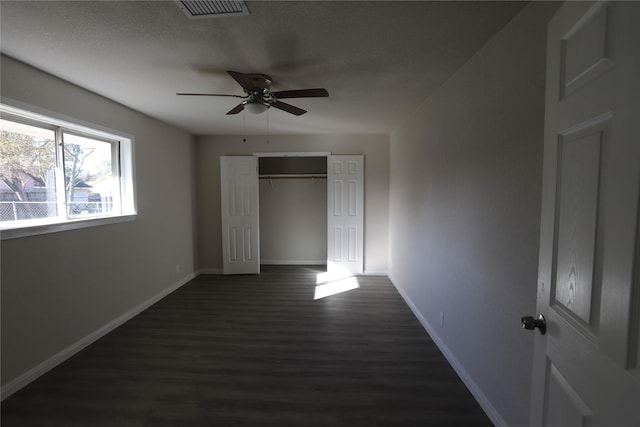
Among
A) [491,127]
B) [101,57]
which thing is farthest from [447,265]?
[101,57]

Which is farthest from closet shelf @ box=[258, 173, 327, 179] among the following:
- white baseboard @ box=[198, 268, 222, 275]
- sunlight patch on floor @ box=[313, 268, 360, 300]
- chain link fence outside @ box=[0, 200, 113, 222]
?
chain link fence outside @ box=[0, 200, 113, 222]

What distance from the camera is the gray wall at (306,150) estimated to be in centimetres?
516

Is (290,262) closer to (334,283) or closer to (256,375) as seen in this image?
(334,283)

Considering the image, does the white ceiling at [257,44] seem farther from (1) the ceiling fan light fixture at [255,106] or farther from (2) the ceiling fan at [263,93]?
(1) the ceiling fan light fixture at [255,106]

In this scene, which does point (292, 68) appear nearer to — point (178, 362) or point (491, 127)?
point (491, 127)

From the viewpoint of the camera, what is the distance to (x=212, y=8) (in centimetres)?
160

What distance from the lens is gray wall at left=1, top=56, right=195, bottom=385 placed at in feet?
7.20

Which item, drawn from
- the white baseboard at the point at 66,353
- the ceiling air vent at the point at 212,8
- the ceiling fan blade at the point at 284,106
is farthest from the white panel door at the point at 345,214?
the ceiling air vent at the point at 212,8

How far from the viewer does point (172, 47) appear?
2.02 m

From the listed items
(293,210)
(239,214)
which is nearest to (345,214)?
(293,210)

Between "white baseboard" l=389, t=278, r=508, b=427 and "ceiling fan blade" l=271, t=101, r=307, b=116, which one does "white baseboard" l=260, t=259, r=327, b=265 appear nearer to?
"white baseboard" l=389, t=278, r=508, b=427

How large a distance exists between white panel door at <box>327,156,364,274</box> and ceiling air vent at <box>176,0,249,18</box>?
3534 millimetres

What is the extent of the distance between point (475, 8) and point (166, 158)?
4018mm

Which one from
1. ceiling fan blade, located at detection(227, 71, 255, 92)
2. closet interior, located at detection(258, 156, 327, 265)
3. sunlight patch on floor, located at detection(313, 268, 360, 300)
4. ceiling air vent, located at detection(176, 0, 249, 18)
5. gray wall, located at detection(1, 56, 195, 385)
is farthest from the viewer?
closet interior, located at detection(258, 156, 327, 265)
